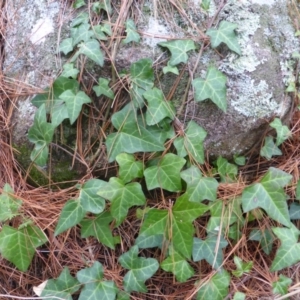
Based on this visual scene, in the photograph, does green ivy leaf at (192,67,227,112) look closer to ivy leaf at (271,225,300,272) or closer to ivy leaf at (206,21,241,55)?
ivy leaf at (206,21,241,55)

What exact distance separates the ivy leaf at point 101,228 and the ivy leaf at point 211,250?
29 centimetres

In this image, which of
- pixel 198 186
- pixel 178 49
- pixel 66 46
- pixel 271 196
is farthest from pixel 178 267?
pixel 66 46

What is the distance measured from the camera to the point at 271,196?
1.43m

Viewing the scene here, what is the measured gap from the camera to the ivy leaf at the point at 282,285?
142 cm

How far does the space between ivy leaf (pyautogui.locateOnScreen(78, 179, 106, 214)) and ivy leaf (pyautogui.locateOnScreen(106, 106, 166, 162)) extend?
0.36 feet

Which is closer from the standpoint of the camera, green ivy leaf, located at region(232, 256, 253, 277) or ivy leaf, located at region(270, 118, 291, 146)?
green ivy leaf, located at region(232, 256, 253, 277)

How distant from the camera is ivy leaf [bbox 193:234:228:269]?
4.82 ft

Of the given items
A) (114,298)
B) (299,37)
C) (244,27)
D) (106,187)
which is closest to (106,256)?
(114,298)

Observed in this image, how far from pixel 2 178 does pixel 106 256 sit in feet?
1.62

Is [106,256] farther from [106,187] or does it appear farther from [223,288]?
[223,288]

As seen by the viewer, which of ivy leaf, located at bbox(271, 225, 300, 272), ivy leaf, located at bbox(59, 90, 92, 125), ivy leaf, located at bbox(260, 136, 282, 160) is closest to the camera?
ivy leaf, located at bbox(271, 225, 300, 272)

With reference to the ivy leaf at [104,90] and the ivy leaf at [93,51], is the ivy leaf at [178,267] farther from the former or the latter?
the ivy leaf at [93,51]

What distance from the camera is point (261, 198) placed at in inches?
56.4

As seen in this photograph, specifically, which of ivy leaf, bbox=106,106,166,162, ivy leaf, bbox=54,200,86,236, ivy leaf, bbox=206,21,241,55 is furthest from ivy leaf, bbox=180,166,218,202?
ivy leaf, bbox=206,21,241,55
